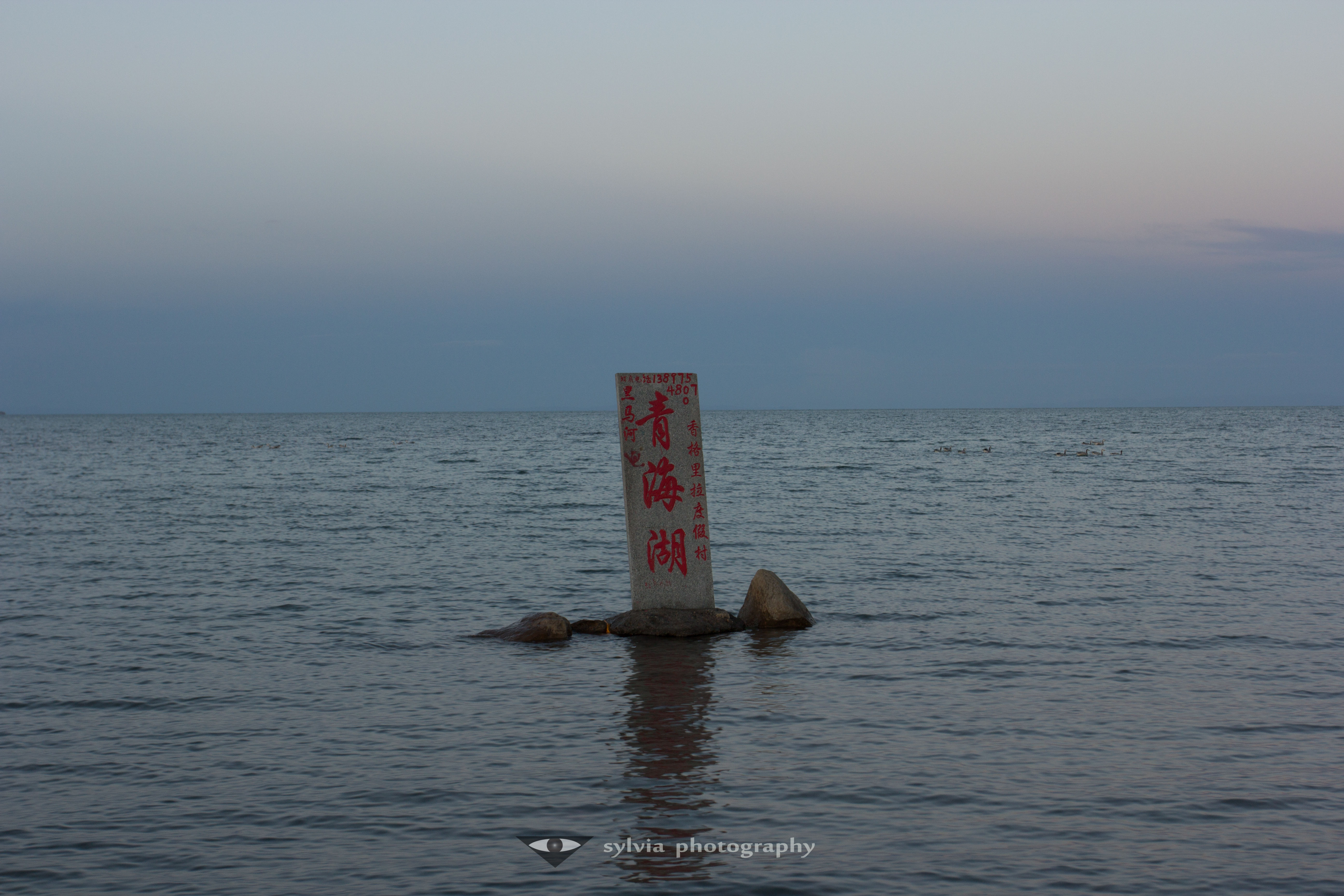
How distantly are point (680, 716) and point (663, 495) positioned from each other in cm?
561

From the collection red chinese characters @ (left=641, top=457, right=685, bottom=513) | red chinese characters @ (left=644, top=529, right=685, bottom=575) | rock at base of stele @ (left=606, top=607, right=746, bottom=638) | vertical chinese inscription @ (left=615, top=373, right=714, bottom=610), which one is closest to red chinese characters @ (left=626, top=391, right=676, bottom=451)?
vertical chinese inscription @ (left=615, top=373, right=714, bottom=610)

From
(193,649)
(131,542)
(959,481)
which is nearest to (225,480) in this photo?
(131,542)

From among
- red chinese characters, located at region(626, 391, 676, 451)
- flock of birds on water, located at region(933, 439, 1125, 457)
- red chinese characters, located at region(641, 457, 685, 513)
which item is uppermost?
red chinese characters, located at region(626, 391, 676, 451)

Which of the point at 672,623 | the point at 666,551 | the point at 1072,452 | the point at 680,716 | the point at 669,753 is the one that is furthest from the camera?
the point at 1072,452

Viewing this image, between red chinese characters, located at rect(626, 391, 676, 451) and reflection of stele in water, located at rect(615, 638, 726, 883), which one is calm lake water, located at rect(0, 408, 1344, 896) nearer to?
reflection of stele in water, located at rect(615, 638, 726, 883)

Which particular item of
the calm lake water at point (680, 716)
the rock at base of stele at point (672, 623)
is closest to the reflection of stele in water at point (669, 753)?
the calm lake water at point (680, 716)

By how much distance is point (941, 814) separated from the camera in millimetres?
8102

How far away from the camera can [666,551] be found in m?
16.1

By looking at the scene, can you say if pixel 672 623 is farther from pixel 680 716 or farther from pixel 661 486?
pixel 680 716

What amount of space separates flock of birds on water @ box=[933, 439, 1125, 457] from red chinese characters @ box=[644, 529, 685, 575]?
2285 inches

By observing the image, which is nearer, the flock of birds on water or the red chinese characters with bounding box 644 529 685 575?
the red chinese characters with bounding box 644 529 685 575

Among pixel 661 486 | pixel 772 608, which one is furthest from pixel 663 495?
pixel 772 608

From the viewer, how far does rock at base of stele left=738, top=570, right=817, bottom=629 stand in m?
15.7

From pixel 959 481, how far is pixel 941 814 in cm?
4023
